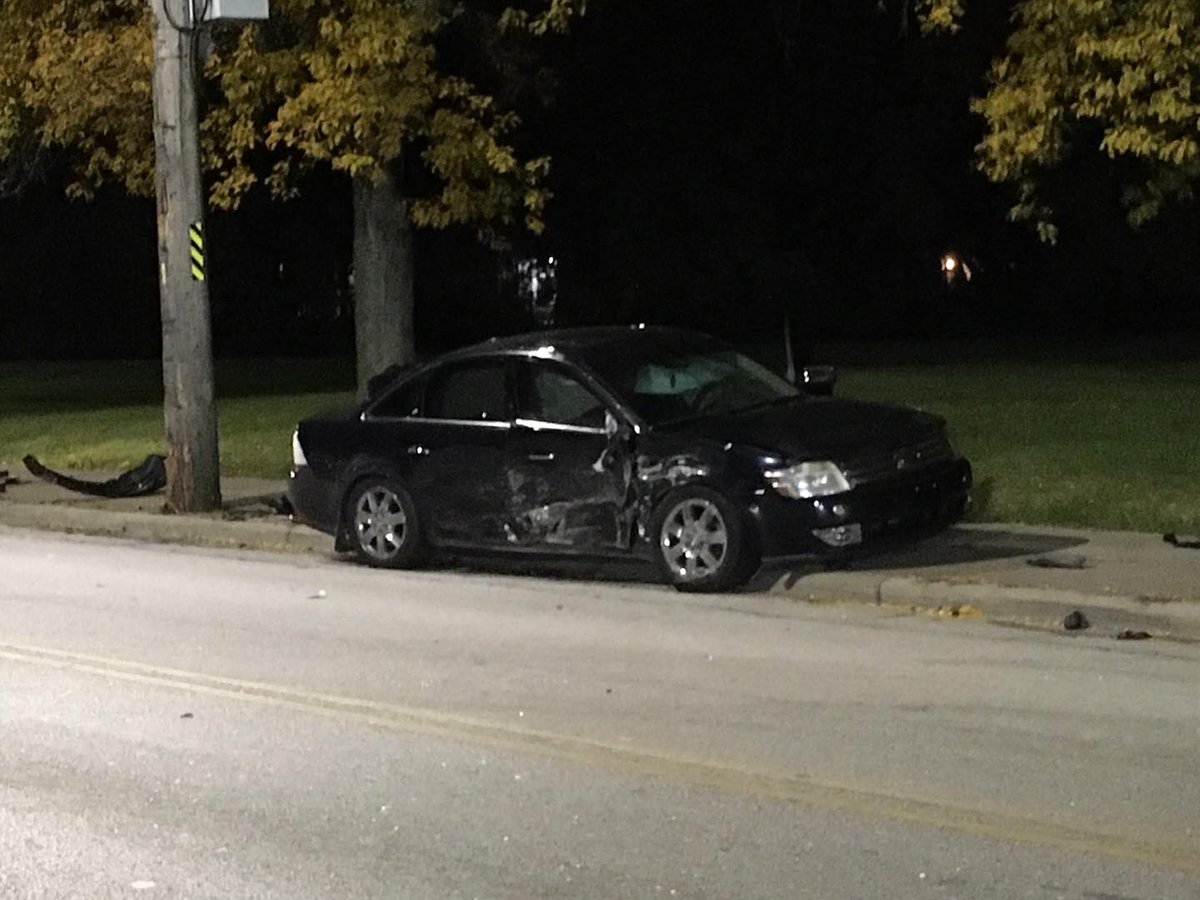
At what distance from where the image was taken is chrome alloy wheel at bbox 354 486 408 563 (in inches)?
523

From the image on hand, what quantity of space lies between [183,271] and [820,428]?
631cm

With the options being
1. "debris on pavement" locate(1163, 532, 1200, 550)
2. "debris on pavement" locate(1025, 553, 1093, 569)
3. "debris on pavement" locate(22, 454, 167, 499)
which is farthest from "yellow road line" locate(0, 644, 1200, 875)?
"debris on pavement" locate(22, 454, 167, 499)

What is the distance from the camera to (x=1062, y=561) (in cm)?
1173

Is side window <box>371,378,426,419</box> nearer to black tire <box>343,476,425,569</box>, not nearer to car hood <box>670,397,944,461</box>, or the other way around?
black tire <box>343,476,425,569</box>

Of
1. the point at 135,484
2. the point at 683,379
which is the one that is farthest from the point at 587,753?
the point at 135,484

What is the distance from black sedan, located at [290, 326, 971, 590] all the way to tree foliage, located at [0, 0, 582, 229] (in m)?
5.05

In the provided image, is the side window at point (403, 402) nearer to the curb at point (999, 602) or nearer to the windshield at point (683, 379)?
the windshield at point (683, 379)

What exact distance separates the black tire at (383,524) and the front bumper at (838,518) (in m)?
2.78

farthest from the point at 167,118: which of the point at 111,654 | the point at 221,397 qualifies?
the point at 221,397

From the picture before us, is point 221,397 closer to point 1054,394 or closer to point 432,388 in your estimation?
point 1054,394

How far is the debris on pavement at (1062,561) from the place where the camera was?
11570 mm

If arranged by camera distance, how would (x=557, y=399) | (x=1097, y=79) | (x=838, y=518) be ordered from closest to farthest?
(x=838, y=518)
(x=557, y=399)
(x=1097, y=79)

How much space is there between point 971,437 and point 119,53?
29.3 ft

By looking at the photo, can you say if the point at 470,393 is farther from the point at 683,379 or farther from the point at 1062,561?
the point at 1062,561
